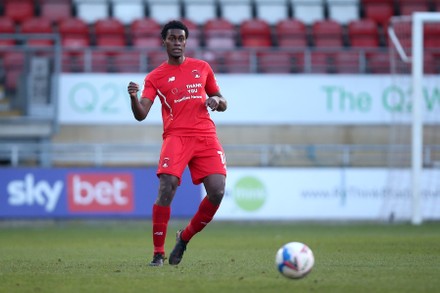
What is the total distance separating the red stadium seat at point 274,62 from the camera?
24672 millimetres

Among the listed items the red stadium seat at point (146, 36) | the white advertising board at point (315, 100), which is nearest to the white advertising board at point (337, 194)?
the white advertising board at point (315, 100)

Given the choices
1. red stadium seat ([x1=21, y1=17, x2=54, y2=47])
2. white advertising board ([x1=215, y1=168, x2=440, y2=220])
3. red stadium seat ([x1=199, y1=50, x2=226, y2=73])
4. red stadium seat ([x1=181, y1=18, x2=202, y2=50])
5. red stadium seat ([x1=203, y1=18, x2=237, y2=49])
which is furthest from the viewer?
red stadium seat ([x1=21, y1=17, x2=54, y2=47])

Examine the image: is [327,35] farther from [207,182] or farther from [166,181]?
[166,181]

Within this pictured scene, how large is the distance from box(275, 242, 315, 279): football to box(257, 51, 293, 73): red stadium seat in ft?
53.6

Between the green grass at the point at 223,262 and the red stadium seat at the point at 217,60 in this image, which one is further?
the red stadium seat at the point at 217,60

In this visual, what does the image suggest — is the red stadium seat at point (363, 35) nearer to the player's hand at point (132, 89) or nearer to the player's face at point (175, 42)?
the player's face at point (175, 42)

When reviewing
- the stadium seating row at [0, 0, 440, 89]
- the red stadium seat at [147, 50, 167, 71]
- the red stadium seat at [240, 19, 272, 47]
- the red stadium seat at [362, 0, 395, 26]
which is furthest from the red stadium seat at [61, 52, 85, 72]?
the red stadium seat at [362, 0, 395, 26]

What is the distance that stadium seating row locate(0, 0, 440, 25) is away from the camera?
86.8 ft

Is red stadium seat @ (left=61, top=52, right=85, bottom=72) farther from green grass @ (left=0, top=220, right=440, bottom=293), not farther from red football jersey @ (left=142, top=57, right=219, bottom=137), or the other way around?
red football jersey @ (left=142, top=57, right=219, bottom=137)

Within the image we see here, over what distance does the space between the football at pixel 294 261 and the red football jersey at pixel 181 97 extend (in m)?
2.30

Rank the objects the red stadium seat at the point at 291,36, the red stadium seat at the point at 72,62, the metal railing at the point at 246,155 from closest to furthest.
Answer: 1. the metal railing at the point at 246,155
2. the red stadium seat at the point at 72,62
3. the red stadium seat at the point at 291,36

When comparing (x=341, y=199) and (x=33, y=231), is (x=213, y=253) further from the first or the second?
(x=341, y=199)

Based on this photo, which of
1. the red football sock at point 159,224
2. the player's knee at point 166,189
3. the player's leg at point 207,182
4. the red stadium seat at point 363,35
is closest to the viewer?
the player's knee at point 166,189

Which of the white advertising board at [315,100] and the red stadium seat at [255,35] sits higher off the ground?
the red stadium seat at [255,35]
